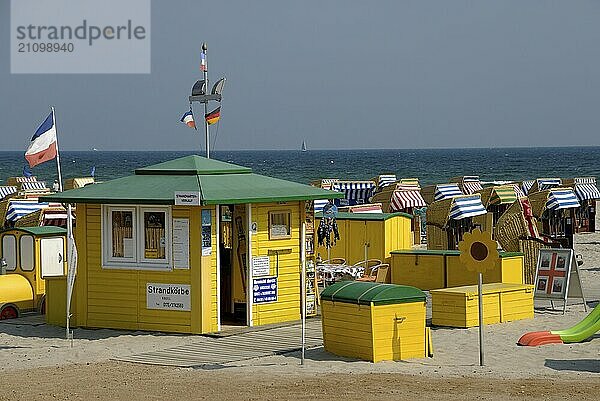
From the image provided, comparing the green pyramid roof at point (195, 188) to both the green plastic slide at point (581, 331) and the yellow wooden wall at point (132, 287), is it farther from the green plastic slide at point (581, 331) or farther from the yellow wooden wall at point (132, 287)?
the green plastic slide at point (581, 331)

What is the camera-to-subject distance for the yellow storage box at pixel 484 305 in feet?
51.1

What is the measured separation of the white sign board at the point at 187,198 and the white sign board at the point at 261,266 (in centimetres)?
139

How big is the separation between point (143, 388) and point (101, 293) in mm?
4410

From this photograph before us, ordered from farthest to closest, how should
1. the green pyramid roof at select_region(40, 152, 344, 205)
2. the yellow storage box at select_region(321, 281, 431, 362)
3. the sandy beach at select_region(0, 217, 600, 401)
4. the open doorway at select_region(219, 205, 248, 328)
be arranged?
the open doorway at select_region(219, 205, 248, 328) → the green pyramid roof at select_region(40, 152, 344, 205) → the yellow storage box at select_region(321, 281, 431, 362) → the sandy beach at select_region(0, 217, 600, 401)

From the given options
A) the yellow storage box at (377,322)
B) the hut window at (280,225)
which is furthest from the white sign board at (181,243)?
the yellow storage box at (377,322)

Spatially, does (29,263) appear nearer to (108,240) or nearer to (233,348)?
(108,240)

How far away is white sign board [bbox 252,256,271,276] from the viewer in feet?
51.9

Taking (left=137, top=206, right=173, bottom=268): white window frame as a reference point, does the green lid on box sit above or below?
below

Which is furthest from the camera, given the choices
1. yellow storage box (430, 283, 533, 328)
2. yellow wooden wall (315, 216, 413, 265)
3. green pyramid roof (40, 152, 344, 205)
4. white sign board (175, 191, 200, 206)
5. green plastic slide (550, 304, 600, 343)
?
yellow wooden wall (315, 216, 413, 265)

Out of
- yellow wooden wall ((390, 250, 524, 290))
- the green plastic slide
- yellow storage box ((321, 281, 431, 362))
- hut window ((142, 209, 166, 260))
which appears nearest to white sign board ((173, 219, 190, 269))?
hut window ((142, 209, 166, 260))

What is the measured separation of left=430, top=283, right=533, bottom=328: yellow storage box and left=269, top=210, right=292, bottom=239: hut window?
6.94 ft

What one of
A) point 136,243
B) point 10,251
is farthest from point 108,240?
point 10,251

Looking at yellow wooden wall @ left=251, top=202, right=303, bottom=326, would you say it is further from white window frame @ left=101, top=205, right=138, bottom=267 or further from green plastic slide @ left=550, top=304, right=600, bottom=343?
green plastic slide @ left=550, top=304, right=600, bottom=343

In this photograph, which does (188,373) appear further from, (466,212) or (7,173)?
(7,173)
